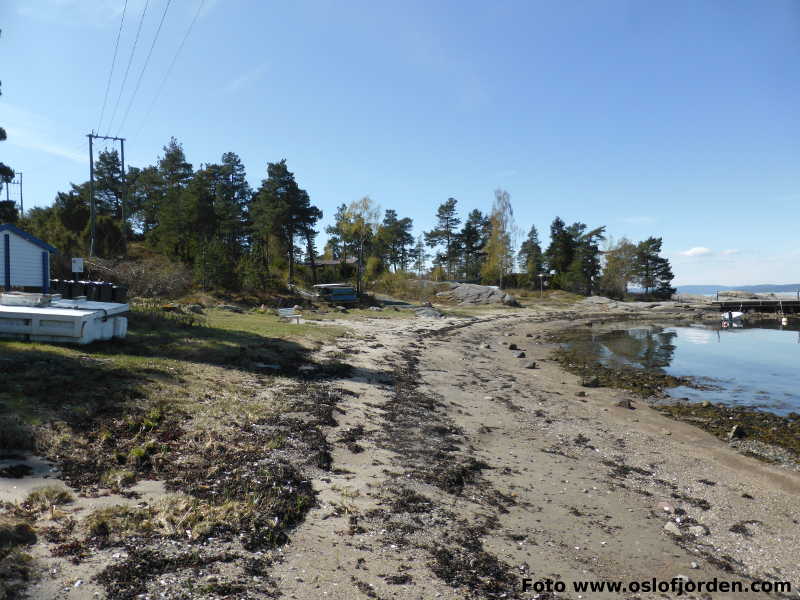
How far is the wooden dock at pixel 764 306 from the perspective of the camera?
68375mm

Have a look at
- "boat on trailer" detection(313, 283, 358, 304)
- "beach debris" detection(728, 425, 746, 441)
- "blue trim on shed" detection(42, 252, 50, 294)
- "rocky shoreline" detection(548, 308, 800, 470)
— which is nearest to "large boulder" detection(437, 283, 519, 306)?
"boat on trailer" detection(313, 283, 358, 304)

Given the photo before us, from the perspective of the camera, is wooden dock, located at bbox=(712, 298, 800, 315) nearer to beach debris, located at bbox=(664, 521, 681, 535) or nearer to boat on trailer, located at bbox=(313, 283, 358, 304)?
boat on trailer, located at bbox=(313, 283, 358, 304)

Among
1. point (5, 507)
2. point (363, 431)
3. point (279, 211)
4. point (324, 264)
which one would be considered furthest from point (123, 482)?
point (324, 264)

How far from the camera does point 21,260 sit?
15641 millimetres

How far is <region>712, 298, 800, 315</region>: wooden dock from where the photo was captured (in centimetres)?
6838

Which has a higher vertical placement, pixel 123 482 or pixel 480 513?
pixel 123 482

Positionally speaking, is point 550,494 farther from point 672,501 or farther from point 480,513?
point 672,501

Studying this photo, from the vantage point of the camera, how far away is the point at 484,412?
1205 cm

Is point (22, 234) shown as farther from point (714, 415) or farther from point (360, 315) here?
point (714, 415)

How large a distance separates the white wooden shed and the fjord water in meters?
24.6

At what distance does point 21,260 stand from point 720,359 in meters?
34.6

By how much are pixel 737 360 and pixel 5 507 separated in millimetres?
31667

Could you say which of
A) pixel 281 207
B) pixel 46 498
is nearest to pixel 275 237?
pixel 281 207

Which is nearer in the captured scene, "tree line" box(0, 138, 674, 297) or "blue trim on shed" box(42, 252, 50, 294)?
"blue trim on shed" box(42, 252, 50, 294)
